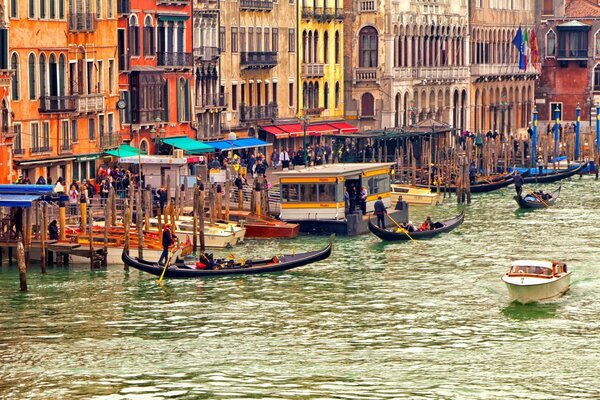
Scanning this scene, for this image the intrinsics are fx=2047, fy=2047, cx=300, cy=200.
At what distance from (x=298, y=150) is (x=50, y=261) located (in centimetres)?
3239

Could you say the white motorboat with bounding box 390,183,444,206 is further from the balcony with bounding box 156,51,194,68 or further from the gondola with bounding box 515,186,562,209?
the balcony with bounding box 156,51,194,68

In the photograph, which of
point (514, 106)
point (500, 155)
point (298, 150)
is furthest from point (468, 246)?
point (514, 106)

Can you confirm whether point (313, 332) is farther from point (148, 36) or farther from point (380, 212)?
point (148, 36)

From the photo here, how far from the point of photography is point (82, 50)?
234ft

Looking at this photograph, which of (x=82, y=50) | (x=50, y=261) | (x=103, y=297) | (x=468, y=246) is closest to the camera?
(x=103, y=297)

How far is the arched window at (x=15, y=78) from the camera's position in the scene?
6631cm

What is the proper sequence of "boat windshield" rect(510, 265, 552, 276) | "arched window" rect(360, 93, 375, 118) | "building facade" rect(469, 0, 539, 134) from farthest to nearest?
"building facade" rect(469, 0, 539, 134) → "arched window" rect(360, 93, 375, 118) → "boat windshield" rect(510, 265, 552, 276)

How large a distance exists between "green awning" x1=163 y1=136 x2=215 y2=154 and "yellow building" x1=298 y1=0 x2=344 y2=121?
12.8m

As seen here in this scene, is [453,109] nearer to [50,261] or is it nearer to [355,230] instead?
[355,230]

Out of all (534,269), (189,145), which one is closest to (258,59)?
(189,145)

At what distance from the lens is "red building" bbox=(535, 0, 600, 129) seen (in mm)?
120500

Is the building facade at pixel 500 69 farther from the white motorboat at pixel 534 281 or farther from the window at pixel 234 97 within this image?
the white motorboat at pixel 534 281

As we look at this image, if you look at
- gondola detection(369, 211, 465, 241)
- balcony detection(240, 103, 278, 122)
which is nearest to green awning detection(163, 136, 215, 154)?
balcony detection(240, 103, 278, 122)

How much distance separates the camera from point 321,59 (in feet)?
310
